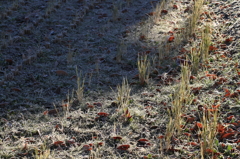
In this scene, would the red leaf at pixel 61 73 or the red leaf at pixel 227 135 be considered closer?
the red leaf at pixel 227 135

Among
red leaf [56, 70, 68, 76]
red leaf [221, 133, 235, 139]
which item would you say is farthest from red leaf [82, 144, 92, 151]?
red leaf [56, 70, 68, 76]

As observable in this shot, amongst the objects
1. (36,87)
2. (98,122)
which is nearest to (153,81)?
(98,122)

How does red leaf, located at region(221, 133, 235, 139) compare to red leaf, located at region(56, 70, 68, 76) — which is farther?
red leaf, located at region(56, 70, 68, 76)

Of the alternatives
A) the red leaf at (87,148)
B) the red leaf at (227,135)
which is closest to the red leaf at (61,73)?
the red leaf at (87,148)

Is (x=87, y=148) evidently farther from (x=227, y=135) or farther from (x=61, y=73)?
(x=61, y=73)

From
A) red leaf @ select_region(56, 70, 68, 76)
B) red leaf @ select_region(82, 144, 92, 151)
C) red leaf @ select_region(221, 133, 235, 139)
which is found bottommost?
red leaf @ select_region(82, 144, 92, 151)

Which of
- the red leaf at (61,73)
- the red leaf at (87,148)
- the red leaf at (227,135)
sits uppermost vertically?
the red leaf at (61,73)

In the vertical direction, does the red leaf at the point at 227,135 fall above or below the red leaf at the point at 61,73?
below

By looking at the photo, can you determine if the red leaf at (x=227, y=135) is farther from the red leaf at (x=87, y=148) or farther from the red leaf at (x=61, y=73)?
the red leaf at (x=61, y=73)

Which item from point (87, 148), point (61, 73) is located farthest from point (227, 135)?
point (61, 73)

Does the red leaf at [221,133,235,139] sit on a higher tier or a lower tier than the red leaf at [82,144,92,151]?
higher

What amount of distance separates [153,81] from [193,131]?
48.6 inches

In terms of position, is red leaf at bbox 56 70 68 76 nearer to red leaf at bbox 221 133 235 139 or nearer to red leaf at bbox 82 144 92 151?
red leaf at bbox 82 144 92 151

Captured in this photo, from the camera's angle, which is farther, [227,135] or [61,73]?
[61,73]
